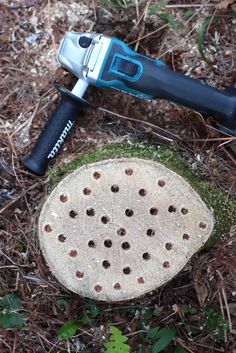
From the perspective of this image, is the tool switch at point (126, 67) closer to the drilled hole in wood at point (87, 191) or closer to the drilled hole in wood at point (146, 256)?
the drilled hole in wood at point (87, 191)

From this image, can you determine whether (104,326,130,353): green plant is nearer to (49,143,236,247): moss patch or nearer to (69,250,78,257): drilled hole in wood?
(69,250,78,257): drilled hole in wood

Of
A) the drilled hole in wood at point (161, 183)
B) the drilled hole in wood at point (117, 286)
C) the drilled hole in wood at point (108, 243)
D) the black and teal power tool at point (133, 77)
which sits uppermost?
the black and teal power tool at point (133, 77)

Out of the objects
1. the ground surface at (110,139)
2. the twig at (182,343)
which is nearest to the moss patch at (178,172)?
the ground surface at (110,139)

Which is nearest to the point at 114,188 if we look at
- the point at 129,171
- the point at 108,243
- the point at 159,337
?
the point at 129,171

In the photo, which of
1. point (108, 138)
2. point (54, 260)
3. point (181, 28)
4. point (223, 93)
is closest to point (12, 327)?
point (54, 260)

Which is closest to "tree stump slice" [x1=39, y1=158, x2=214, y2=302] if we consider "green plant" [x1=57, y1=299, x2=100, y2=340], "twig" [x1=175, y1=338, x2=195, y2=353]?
"green plant" [x1=57, y1=299, x2=100, y2=340]

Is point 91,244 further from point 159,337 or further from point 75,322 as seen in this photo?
point 159,337

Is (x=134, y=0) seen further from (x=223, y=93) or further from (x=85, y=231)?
(x=85, y=231)
